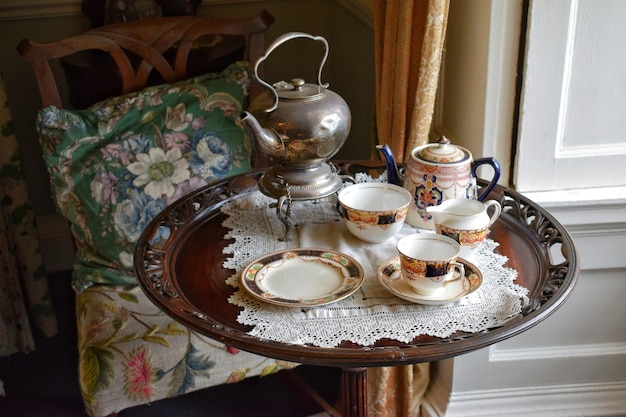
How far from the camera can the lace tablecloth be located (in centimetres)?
91

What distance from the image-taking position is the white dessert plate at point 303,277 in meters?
0.98

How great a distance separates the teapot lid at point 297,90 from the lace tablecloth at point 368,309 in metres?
0.23

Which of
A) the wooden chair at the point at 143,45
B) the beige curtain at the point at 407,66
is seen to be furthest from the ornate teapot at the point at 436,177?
the wooden chair at the point at 143,45

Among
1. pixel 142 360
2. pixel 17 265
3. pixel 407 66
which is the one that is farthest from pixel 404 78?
pixel 17 265

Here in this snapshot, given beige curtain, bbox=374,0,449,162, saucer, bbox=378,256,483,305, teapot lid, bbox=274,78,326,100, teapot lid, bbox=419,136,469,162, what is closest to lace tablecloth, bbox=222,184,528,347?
saucer, bbox=378,256,483,305

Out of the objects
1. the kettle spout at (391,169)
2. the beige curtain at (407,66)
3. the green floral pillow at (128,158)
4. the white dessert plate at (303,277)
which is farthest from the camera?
the green floral pillow at (128,158)

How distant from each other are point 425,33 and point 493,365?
2.52 feet

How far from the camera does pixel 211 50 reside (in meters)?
1.81

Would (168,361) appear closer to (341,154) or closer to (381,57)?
(381,57)

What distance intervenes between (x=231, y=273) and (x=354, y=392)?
36cm

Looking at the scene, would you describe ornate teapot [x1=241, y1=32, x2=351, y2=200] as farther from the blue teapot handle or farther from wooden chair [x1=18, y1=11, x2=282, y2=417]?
wooden chair [x1=18, y1=11, x2=282, y2=417]

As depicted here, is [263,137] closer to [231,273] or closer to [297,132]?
[297,132]

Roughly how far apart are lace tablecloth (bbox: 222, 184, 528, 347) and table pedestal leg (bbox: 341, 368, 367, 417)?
0.27m

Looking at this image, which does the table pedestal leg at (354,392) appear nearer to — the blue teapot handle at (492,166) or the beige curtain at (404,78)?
the beige curtain at (404,78)
